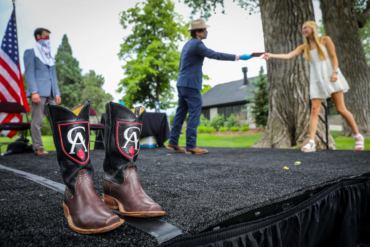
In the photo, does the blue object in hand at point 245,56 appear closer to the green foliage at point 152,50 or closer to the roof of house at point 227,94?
the green foliage at point 152,50

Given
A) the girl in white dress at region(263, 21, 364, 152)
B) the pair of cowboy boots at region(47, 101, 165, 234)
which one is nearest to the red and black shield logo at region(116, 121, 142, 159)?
the pair of cowboy boots at region(47, 101, 165, 234)

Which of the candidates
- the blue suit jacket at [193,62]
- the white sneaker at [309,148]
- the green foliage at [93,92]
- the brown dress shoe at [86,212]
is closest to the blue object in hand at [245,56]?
the blue suit jacket at [193,62]

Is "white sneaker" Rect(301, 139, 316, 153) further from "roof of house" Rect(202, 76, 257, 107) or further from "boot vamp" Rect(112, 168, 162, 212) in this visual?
"roof of house" Rect(202, 76, 257, 107)

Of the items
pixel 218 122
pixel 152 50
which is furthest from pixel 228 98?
pixel 152 50

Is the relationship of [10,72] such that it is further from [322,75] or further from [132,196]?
[322,75]

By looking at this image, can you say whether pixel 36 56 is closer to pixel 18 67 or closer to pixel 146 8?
pixel 18 67

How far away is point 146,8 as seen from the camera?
647 inches

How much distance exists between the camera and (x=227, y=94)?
24.4m

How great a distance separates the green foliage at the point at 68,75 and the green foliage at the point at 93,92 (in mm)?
1062

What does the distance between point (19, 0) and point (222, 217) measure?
658cm

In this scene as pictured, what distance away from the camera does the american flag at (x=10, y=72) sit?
450cm

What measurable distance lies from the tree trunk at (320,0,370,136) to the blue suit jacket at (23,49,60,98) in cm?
735

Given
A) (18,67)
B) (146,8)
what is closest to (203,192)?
(18,67)

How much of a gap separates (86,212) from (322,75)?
345 cm
